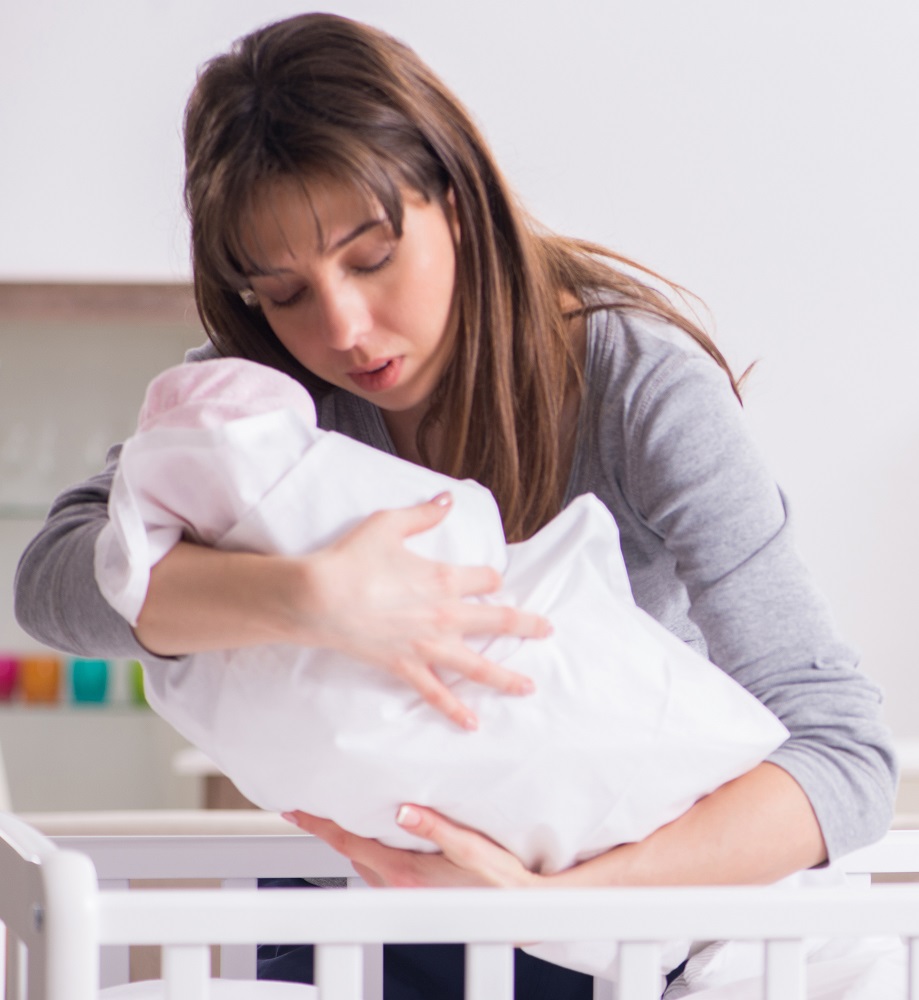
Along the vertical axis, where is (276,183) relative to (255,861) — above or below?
above

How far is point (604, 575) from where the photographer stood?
765 mm

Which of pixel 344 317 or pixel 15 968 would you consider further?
pixel 344 317

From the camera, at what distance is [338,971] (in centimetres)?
61

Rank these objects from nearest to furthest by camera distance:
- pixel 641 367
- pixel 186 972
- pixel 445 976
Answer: pixel 186 972 → pixel 641 367 → pixel 445 976

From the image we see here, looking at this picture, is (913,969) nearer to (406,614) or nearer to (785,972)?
(785,972)

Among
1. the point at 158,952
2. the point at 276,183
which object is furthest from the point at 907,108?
the point at 158,952

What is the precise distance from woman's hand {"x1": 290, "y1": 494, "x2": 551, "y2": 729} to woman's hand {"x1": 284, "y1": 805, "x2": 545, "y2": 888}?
7 cm

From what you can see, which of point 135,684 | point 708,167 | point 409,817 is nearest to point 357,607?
point 409,817

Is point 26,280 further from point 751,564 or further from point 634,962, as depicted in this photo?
point 634,962

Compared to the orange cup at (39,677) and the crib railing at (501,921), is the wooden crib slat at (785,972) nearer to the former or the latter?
the crib railing at (501,921)

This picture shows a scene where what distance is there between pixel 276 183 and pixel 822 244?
60.6 inches

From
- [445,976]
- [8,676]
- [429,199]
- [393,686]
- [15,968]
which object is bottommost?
[8,676]

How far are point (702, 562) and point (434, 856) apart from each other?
27 centimetres

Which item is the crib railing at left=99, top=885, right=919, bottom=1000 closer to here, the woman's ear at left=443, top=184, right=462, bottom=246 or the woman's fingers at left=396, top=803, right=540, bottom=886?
the woman's fingers at left=396, top=803, right=540, bottom=886
